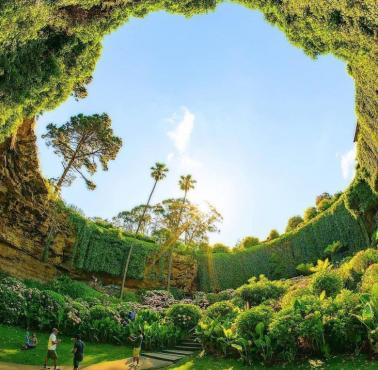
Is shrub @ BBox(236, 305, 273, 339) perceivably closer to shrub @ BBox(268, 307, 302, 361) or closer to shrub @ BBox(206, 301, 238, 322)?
shrub @ BBox(268, 307, 302, 361)

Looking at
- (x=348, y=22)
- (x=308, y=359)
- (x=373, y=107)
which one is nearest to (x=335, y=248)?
(x=373, y=107)

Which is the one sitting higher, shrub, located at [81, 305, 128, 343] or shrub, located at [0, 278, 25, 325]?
shrub, located at [0, 278, 25, 325]

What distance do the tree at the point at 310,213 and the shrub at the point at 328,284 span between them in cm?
2163

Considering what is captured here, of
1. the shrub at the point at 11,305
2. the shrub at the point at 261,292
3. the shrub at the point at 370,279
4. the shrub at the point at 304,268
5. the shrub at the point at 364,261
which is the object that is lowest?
the shrub at the point at 11,305

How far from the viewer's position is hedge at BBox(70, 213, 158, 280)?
1267 inches

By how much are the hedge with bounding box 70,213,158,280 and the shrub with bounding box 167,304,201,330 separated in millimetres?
14032

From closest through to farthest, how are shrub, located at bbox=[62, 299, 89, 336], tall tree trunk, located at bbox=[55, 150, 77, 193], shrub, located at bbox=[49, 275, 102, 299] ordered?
shrub, located at bbox=[62, 299, 89, 336]
shrub, located at bbox=[49, 275, 102, 299]
tall tree trunk, located at bbox=[55, 150, 77, 193]

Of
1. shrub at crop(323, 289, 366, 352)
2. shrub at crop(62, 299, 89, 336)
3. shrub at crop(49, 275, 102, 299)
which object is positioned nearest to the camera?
shrub at crop(323, 289, 366, 352)

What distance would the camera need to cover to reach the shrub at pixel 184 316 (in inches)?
759

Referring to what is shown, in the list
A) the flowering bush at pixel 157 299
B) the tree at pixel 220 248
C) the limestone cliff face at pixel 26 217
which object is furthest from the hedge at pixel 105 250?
the tree at pixel 220 248

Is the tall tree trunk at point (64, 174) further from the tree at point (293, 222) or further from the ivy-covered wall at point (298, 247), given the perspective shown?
the tree at point (293, 222)

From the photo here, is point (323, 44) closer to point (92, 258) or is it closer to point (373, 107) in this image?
point (373, 107)

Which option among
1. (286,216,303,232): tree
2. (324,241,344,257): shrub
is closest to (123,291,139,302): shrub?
(324,241,344,257): shrub

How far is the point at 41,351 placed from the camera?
15078 mm
